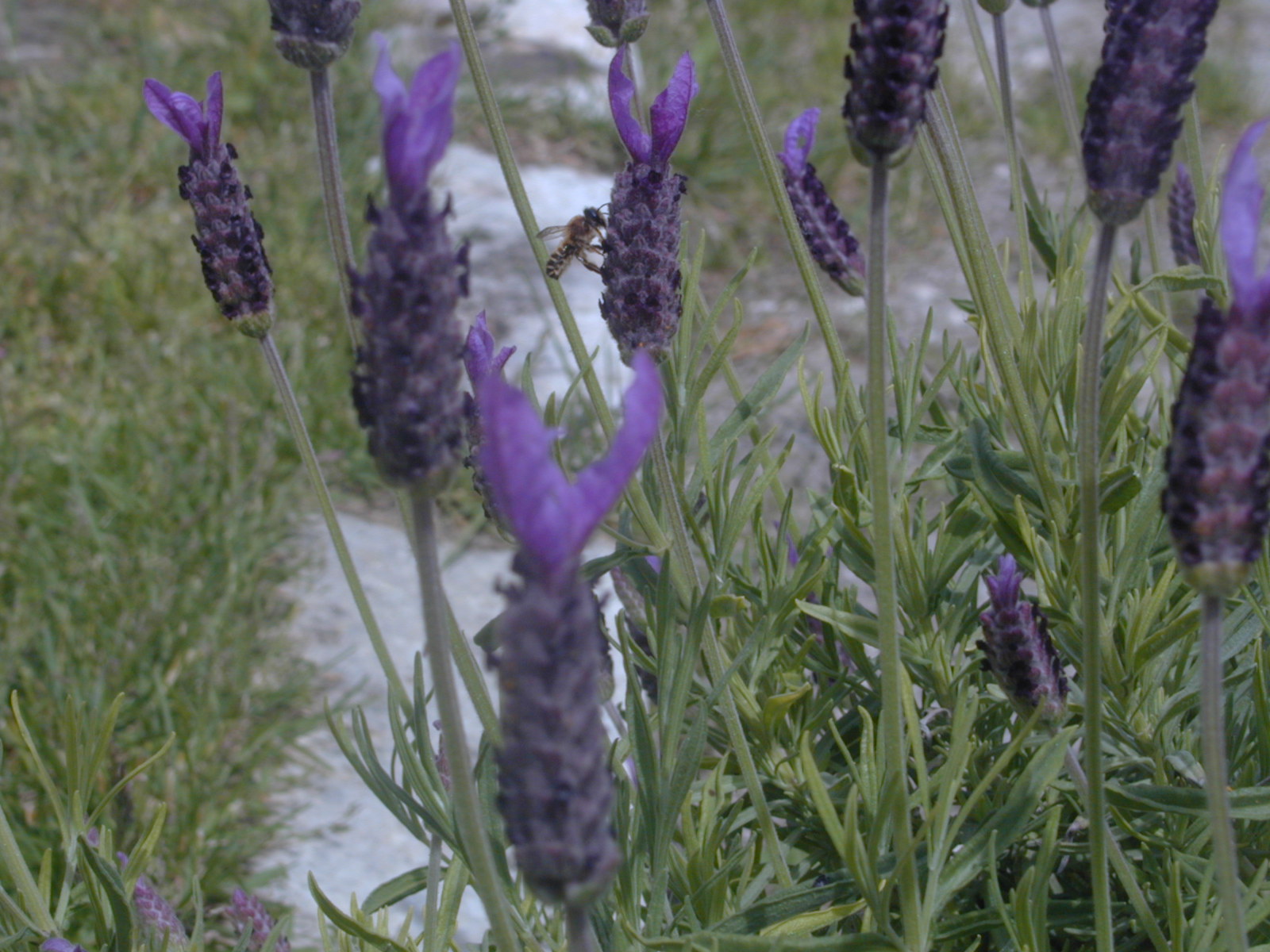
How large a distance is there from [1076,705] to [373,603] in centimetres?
165

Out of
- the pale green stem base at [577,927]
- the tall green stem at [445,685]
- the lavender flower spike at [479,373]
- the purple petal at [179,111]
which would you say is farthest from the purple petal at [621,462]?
the purple petal at [179,111]

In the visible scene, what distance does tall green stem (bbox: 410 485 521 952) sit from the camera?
72cm

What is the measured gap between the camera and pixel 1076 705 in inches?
48.9

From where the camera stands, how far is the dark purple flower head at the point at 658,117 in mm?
1107

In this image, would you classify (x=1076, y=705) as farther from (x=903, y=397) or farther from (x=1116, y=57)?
(x=1116, y=57)

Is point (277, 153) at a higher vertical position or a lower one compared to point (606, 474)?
higher

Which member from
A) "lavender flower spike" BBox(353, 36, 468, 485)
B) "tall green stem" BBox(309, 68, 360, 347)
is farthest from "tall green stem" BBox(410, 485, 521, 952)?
"tall green stem" BBox(309, 68, 360, 347)

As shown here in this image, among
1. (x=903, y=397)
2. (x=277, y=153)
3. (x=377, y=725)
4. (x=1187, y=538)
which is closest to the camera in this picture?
(x=1187, y=538)

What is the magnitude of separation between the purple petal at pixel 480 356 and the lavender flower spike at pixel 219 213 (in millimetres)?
201

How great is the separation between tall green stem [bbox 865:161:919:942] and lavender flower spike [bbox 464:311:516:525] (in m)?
0.33

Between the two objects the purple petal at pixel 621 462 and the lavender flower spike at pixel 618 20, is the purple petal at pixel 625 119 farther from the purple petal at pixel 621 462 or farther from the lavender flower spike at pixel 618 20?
the purple petal at pixel 621 462

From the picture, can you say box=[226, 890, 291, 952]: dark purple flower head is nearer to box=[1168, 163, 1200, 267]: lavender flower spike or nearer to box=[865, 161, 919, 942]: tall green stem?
box=[865, 161, 919, 942]: tall green stem

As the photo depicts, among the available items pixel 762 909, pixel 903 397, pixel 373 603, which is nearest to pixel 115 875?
pixel 762 909

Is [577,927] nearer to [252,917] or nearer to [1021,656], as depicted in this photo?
[1021,656]
